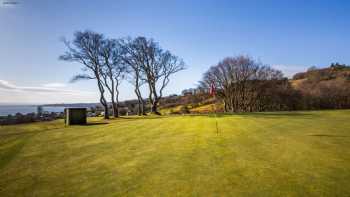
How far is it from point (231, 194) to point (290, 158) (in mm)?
3226

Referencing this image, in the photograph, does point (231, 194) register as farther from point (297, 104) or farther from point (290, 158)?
point (297, 104)

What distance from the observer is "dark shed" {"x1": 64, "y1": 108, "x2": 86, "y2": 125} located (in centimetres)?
1827

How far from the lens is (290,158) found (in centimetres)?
634

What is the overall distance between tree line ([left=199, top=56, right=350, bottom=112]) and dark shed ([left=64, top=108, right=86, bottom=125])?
23503mm

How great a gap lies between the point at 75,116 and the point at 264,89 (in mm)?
27917

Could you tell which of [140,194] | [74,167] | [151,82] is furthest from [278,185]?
[151,82]

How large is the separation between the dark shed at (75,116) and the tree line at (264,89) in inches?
925

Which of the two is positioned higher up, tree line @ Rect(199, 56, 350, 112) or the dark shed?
tree line @ Rect(199, 56, 350, 112)

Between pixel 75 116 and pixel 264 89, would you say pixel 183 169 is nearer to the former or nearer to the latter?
pixel 75 116

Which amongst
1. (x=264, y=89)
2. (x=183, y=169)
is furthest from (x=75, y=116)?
(x=264, y=89)

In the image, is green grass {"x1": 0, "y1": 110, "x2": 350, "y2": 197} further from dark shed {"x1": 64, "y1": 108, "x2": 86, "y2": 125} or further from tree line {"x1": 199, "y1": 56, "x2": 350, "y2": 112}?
tree line {"x1": 199, "y1": 56, "x2": 350, "y2": 112}

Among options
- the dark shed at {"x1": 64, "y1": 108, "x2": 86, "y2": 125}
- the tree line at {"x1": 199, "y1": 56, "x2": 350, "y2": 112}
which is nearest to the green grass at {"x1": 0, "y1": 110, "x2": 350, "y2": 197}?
the dark shed at {"x1": 64, "y1": 108, "x2": 86, "y2": 125}

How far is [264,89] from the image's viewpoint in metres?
34.9

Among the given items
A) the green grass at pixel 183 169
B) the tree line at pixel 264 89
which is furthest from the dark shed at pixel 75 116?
the tree line at pixel 264 89
